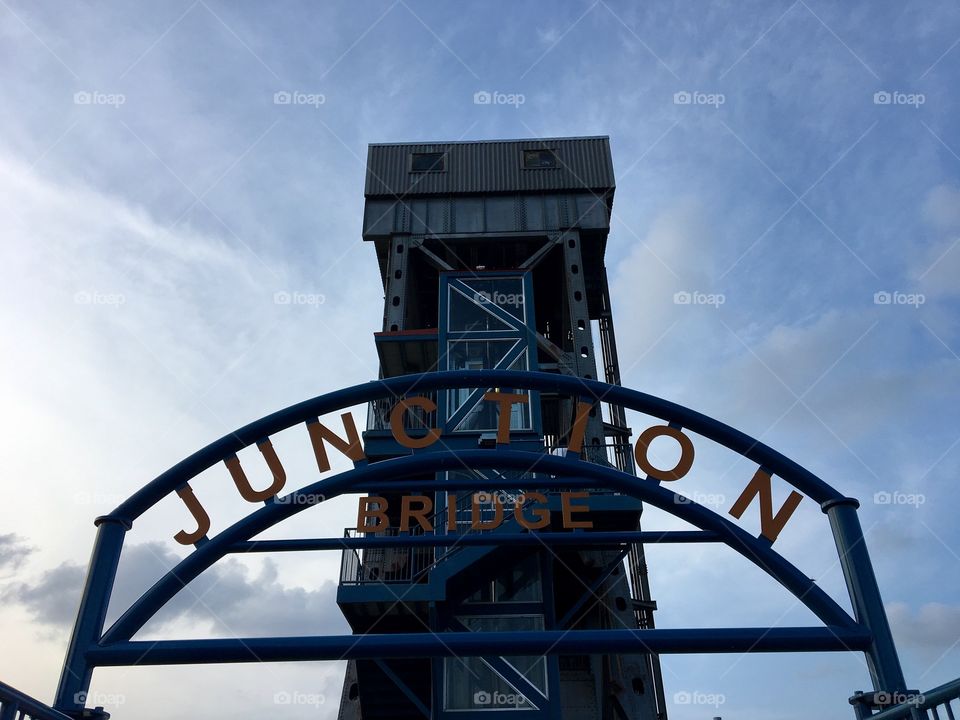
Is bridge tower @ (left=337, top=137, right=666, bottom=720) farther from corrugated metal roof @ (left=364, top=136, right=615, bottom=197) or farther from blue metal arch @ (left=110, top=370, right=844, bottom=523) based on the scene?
blue metal arch @ (left=110, top=370, right=844, bottom=523)

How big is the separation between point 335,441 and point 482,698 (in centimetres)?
798

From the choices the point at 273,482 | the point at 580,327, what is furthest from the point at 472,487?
the point at 580,327

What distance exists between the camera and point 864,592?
8.22 metres

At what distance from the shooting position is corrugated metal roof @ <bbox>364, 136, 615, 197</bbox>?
26.8 metres

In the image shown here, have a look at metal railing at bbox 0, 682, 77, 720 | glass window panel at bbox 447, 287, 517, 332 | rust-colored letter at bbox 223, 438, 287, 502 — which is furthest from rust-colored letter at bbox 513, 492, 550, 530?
glass window panel at bbox 447, 287, 517, 332

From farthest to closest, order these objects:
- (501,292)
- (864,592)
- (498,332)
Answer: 1. (501,292)
2. (498,332)
3. (864,592)

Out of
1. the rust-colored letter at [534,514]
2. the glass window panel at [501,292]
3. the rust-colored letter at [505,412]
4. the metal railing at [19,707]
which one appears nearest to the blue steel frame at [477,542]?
the rust-colored letter at [505,412]

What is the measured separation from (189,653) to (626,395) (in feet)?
18.5

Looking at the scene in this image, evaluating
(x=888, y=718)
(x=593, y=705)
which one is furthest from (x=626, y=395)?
(x=593, y=705)

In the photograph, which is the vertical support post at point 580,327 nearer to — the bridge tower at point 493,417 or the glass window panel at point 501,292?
the bridge tower at point 493,417

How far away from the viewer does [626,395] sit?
→ 31.2 feet

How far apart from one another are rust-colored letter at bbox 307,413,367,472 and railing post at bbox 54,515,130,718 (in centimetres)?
247

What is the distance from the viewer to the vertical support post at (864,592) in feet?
25.4

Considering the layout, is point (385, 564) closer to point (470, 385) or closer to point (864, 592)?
point (470, 385)
